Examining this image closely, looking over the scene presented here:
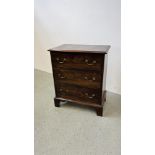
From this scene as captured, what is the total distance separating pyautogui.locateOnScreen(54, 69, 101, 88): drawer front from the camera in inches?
70.9

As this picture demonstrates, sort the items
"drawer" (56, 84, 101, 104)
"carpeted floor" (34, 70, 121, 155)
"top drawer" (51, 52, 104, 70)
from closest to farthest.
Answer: "carpeted floor" (34, 70, 121, 155), "top drawer" (51, 52, 104, 70), "drawer" (56, 84, 101, 104)

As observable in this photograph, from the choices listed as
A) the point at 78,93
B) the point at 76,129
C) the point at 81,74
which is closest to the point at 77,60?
the point at 81,74

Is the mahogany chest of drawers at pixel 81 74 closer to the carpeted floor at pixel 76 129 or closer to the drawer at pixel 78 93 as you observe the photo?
the drawer at pixel 78 93

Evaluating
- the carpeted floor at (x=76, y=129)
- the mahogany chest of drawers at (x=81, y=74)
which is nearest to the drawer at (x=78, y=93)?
the mahogany chest of drawers at (x=81, y=74)

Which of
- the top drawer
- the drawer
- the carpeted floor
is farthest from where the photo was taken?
the drawer

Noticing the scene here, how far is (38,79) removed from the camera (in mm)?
3119

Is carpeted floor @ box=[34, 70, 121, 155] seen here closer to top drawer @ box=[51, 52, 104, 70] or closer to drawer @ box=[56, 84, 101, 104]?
→ drawer @ box=[56, 84, 101, 104]

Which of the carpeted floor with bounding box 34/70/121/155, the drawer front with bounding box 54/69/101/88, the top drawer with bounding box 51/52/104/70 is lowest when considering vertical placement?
the carpeted floor with bounding box 34/70/121/155

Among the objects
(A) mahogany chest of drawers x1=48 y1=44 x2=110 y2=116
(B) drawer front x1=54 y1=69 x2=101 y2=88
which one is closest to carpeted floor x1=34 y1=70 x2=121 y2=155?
(A) mahogany chest of drawers x1=48 y1=44 x2=110 y2=116
